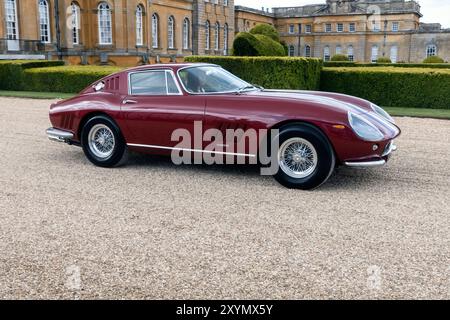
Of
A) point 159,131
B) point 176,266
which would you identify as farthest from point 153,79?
point 176,266

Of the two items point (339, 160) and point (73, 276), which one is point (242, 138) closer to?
point (339, 160)

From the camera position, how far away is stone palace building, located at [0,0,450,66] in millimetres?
35500

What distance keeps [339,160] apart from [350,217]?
1.04 m

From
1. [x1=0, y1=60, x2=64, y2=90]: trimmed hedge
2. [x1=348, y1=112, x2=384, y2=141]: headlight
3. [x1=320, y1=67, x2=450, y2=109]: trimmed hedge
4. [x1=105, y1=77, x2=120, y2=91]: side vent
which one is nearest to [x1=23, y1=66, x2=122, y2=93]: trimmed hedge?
[x1=0, y1=60, x2=64, y2=90]: trimmed hedge

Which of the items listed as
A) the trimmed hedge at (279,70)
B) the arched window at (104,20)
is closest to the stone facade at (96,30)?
the arched window at (104,20)

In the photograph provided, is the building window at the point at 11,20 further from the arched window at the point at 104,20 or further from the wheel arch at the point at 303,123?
the wheel arch at the point at 303,123

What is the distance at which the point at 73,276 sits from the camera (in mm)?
3576

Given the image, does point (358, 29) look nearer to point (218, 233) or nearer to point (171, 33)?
point (171, 33)

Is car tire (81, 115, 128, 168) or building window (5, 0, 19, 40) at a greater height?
building window (5, 0, 19, 40)

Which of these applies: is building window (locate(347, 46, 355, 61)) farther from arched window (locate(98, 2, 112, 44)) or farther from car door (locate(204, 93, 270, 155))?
car door (locate(204, 93, 270, 155))

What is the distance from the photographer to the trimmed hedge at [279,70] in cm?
1611

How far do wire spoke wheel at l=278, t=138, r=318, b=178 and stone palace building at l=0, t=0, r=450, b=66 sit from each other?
1182 inches

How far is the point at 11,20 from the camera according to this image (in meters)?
34.0

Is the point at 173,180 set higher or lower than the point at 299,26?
lower
